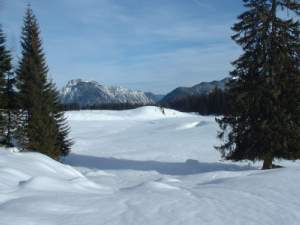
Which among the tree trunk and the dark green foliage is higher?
the dark green foliage

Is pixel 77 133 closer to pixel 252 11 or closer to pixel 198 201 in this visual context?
pixel 252 11

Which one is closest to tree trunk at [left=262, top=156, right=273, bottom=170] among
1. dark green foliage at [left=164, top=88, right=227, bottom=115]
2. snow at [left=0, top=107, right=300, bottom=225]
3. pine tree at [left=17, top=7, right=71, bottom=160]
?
snow at [left=0, top=107, right=300, bottom=225]

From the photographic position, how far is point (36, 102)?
2519 centimetres

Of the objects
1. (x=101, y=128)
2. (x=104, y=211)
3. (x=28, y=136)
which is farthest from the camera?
(x=101, y=128)

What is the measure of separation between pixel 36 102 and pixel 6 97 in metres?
2.57

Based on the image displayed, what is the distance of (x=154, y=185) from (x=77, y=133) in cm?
3820

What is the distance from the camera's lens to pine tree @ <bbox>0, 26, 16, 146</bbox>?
25688mm

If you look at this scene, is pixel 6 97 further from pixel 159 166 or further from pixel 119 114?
pixel 119 114

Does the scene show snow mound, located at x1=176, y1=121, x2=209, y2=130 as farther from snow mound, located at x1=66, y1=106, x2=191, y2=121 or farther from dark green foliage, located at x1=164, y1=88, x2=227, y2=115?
dark green foliage, located at x1=164, y1=88, x2=227, y2=115

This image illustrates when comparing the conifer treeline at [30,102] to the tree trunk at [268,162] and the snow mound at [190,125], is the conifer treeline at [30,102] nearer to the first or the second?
the tree trunk at [268,162]

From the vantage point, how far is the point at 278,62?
1927cm

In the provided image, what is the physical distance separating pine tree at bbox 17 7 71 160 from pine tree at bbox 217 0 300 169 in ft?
38.9

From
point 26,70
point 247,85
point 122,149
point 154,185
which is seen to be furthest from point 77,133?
point 154,185

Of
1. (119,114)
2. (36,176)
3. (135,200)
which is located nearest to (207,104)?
(119,114)
